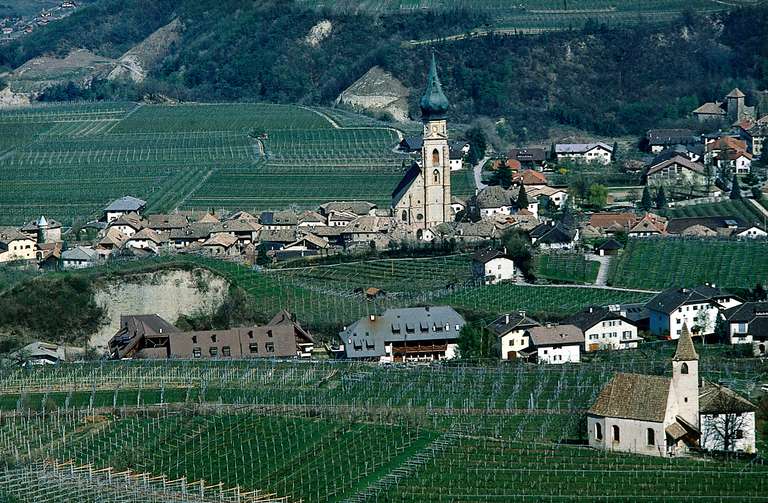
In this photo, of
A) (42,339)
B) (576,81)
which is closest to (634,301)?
(42,339)

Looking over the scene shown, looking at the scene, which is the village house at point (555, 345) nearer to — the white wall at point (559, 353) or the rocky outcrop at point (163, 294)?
the white wall at point (559, 353)

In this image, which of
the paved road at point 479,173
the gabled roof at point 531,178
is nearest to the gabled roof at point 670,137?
the paved road at point 479,173

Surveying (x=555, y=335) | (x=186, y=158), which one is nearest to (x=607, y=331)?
(x=555, y=335)

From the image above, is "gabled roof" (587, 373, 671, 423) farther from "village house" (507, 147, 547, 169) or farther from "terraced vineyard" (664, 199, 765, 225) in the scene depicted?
"village house" (507, 147, 547, 169)

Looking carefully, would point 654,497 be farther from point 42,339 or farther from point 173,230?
point 173,230

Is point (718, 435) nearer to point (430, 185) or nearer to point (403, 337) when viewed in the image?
point (403, 337)

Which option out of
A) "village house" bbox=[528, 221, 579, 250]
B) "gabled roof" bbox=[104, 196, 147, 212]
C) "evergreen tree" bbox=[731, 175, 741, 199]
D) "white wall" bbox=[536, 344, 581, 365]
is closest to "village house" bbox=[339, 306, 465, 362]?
"white wall" bbox=[536, 344, 581, 365]

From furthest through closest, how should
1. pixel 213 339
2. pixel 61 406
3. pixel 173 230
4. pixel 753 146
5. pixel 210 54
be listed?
1. pixel 210 54
2. pixel 753 146
3. pixel 173 230
4. pixel 213 339
5. pixel 61 406

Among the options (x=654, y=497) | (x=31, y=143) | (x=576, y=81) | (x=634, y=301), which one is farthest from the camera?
(x=576, y=81)
